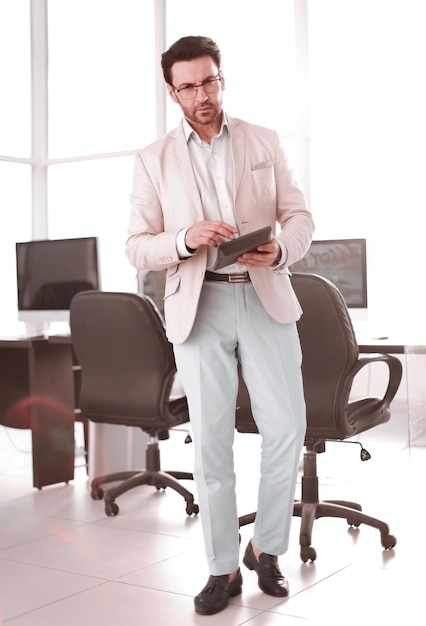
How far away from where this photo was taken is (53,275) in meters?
5.21

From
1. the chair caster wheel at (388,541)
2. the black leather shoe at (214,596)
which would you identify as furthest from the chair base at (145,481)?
the black leather shoe at (214,596)

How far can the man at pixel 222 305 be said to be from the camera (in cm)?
265

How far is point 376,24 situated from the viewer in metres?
6.45

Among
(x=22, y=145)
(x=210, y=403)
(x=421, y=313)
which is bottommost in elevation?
(x=210, y=403)

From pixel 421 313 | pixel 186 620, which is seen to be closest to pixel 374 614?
pixel 186 620

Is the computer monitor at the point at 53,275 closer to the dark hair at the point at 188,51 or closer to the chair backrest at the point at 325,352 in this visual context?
the chair backrest at the point at 325,352

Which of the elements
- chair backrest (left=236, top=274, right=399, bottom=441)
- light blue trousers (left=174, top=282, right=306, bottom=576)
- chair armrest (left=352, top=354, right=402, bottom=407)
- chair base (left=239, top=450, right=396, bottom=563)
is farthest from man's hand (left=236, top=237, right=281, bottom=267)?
chair base (left=239, top=450, right=396, bottom=563)

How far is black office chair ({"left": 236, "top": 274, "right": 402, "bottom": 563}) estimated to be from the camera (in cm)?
323

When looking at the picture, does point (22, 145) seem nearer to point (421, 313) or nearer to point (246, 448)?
point (246, 448)

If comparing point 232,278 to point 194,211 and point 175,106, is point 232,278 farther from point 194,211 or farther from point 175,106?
point 175,106

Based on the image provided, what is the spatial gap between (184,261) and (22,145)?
5.80m

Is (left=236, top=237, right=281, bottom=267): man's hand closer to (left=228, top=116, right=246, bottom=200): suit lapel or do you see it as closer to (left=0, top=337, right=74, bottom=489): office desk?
(left=228, top=116, right=246, bottom=200): suit lapel

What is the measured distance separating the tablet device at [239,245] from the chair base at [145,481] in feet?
6.00

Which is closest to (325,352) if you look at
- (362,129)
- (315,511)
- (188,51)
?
(315,511)
